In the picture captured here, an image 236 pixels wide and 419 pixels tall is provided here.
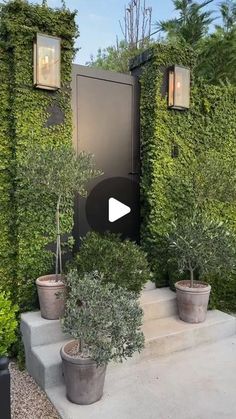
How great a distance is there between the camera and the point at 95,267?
2793 mm

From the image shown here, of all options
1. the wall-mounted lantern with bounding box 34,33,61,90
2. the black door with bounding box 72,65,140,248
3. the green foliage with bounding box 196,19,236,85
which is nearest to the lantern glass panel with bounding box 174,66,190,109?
the black door with bounding box 72,65,140,248

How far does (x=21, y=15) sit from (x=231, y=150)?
2967mm

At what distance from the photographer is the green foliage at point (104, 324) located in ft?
7.03

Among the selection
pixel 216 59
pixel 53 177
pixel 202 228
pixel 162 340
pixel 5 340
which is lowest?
pixel 162 340

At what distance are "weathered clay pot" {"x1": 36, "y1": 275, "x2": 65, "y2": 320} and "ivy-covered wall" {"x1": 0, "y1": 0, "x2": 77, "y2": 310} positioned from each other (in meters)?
0.26

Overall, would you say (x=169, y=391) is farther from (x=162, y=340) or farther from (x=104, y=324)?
(x=104, y=324)

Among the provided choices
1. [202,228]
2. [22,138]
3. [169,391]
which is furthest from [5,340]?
[202,228]

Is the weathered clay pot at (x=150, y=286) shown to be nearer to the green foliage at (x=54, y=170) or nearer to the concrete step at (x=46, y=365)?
the concrete step at (x=46, y=365)

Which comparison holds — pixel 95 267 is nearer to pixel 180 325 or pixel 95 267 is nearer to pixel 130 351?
pixel 130 351

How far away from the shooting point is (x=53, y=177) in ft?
9.36

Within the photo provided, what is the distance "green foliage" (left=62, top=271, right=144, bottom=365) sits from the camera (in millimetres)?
2143

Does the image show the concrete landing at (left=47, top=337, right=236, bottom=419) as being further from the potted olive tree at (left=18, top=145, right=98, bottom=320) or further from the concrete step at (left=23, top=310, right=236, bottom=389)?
the potted olive tree at (left=18, top=145, right=98, bottom=320)

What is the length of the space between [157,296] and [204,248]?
77 cm

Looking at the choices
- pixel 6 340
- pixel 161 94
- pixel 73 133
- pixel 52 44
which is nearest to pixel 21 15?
pixel 52 44
